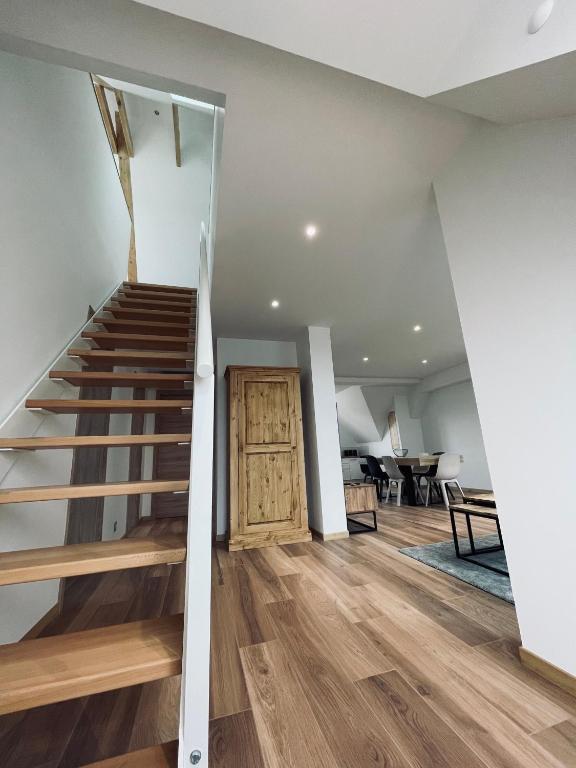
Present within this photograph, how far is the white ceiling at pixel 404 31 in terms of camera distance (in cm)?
103

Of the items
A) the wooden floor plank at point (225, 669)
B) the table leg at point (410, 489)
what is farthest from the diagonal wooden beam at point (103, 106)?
the table leg at point (410, 489)

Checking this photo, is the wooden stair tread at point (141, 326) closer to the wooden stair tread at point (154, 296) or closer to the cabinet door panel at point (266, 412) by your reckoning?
the wooden stair tread at point (154, 296)

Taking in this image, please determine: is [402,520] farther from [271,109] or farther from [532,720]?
[271,109]

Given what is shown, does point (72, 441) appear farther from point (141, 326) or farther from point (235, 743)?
point (141, 326)

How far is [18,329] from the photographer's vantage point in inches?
65.7

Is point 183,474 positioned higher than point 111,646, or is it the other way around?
point 183,474

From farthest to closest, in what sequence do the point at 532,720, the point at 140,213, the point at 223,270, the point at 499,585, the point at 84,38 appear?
1. the point at 140,213
2. the point at 223,270
3. the point at 499,585
4. the point at 84,38
5. the point at 532,720

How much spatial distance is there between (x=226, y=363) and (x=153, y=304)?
1.19 m

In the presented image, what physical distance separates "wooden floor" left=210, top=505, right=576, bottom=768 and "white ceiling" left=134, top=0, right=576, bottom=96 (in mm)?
2246

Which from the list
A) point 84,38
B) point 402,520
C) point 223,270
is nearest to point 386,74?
point 84,38

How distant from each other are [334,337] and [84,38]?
366 cm

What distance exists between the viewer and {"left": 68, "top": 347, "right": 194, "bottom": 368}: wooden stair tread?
2191mm

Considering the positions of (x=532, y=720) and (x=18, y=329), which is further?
(x=18, y=329)

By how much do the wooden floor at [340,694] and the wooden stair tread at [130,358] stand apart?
1627mm
